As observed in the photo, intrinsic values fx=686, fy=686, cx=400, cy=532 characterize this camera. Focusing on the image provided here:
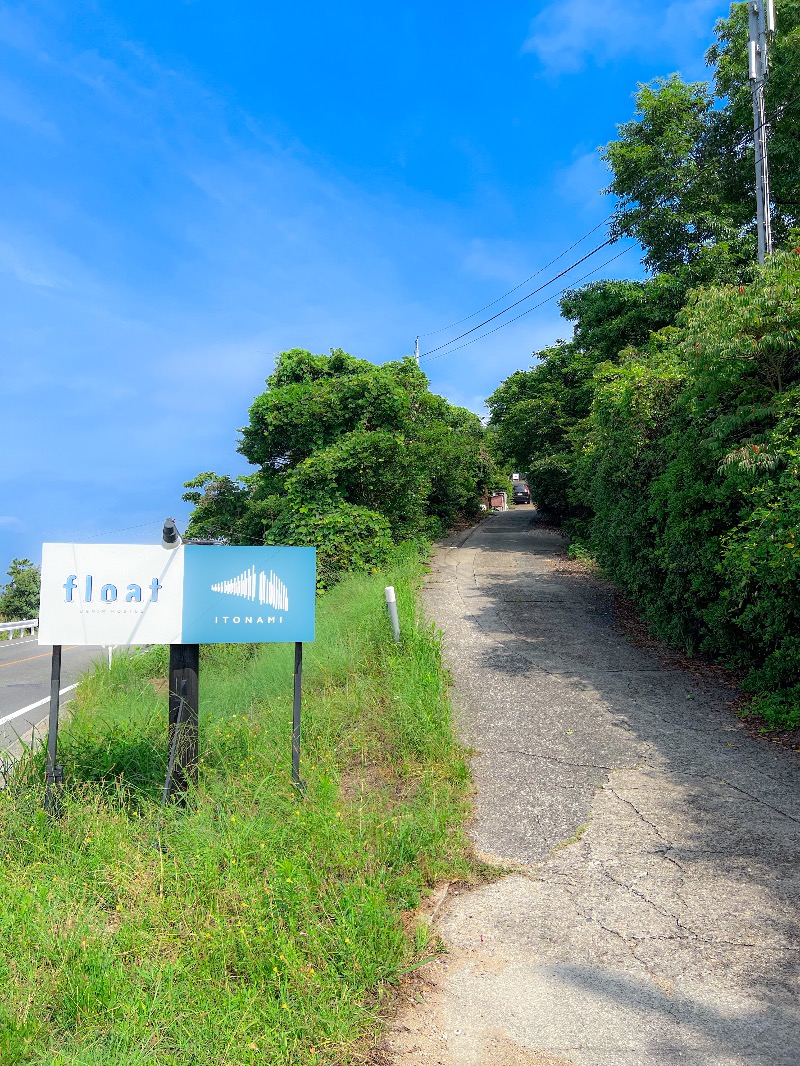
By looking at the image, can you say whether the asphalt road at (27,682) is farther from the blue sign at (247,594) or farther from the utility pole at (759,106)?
the utility pole at (759,106)

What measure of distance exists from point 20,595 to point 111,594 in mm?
45052

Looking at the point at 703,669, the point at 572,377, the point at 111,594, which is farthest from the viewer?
the point at 572,377

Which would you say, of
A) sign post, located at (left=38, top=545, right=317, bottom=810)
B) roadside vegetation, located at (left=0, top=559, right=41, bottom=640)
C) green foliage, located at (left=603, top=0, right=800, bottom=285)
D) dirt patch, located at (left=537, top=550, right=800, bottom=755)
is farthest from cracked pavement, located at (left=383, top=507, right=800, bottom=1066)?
roadside vegetation, located at (left=0, top=559, right=41, bottom=640)

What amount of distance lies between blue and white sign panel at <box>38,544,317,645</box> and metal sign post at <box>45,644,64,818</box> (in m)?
0.27

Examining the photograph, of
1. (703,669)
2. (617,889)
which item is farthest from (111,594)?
(703,669)

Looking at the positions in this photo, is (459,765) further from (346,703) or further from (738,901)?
(738,901)

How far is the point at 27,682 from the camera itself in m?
13.5

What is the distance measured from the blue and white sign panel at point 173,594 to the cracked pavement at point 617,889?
7.37 feet

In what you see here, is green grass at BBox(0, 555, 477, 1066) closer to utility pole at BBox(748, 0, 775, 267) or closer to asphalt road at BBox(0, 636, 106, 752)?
asphalt road at BBox(0, 636, 106, 752)

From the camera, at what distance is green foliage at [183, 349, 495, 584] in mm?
14219

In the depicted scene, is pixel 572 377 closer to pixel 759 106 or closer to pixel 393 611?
pixel 759 106

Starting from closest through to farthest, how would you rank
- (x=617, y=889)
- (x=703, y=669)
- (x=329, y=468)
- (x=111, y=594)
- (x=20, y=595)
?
1. (x=617, y=889)
2. (x=111, y=594)
3. (x=703, y=669)
4. (x=329, y=468)
5. (x=20, y=595)

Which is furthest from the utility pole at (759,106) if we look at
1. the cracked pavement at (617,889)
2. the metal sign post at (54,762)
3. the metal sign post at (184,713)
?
the metal sign post at (54,762)

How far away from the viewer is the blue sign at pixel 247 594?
5230 mm
